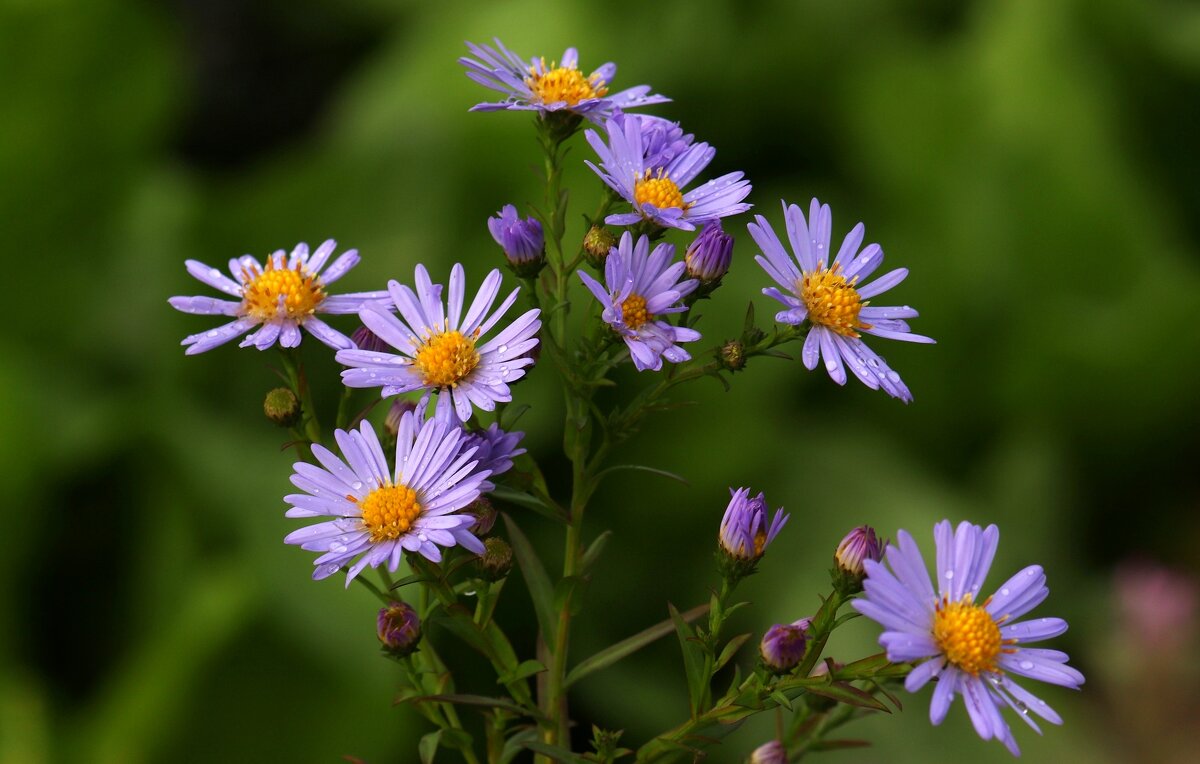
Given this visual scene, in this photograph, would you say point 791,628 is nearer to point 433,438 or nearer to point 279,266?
point 433,438

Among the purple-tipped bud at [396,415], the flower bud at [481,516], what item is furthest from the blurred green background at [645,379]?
the flower bud at [481,516]

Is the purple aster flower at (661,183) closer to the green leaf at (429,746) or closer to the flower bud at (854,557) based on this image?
the flower bud at (854,557)

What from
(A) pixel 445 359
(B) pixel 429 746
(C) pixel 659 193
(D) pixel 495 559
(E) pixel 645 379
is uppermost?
(E) pixel 645 379

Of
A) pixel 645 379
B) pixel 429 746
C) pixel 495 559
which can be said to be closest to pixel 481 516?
pixel 495 559

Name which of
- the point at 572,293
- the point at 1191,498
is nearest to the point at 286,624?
the point at 572,293

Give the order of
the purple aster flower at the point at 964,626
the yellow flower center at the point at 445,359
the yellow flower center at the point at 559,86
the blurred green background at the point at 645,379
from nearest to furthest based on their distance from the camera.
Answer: the purple aster flower at the point at 964,626
the yellow flower center at the point at 445,359
the yellow flower center at the point at 559,86
the blurred green background at the point at 645,379

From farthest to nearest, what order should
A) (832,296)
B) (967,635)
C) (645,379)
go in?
(645,379), (832,296), (967,635)

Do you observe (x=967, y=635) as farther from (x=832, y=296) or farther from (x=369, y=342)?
(x=369, y=342)

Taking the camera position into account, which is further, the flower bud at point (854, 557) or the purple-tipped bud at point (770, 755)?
the purple-tipped bud at point (770, 755)
